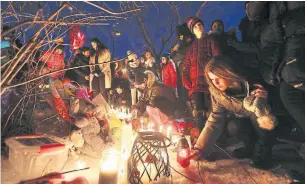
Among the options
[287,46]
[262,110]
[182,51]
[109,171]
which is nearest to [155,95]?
[182,51]

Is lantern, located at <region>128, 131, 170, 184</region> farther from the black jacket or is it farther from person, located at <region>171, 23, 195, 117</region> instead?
person, located at <region>171, 23, 195, 117</region>

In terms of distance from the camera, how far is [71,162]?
11.8 feet

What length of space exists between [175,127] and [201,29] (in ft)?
6.55

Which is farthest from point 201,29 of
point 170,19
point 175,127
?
point 170,19

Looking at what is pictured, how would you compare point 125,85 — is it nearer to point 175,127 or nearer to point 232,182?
point 175,127

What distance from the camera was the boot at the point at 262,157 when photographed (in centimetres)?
340

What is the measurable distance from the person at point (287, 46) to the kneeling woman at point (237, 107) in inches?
11.9

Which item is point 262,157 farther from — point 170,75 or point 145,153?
point 170,75

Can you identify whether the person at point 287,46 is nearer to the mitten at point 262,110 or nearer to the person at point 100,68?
the mitten at point 262,110

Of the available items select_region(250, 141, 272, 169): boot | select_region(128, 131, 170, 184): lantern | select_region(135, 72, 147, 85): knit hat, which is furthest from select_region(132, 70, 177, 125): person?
select_region(128, 131, 170, 184): lantern

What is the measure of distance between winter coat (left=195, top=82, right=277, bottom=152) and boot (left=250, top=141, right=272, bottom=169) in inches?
13.7

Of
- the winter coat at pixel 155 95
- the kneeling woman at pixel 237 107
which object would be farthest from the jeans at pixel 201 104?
the winter coat at pixel 155 95

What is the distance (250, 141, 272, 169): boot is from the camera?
134 inches

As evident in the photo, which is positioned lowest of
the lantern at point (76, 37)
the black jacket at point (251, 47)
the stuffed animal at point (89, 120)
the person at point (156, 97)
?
the stuffed animal at point (89, 120)
